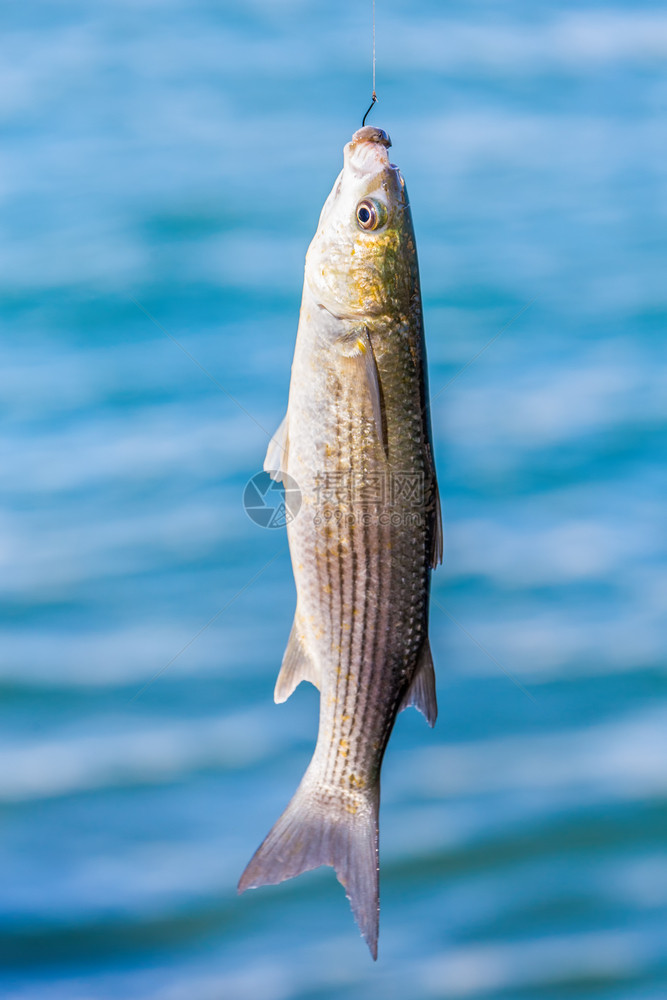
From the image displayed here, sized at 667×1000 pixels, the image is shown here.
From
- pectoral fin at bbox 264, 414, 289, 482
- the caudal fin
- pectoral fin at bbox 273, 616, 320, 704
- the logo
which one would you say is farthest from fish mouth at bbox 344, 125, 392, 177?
the caudal fin

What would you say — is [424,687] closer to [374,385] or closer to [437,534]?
[437,534]

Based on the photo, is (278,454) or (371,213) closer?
(371,213)

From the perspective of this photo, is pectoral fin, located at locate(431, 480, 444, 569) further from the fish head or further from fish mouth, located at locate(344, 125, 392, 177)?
fish mouth, located at locate(344, 125, 392, 177)

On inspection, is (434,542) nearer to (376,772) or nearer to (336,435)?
(336,435)

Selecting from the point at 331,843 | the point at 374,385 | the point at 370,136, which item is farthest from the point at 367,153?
the point at 331,843

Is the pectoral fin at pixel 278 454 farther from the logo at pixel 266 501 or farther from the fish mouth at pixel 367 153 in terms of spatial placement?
the fish mouth at pixel 367 153

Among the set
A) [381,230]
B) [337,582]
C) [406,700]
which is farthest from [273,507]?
[381,230]
